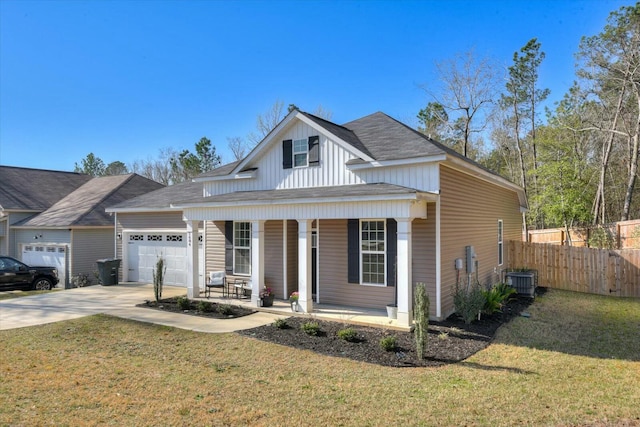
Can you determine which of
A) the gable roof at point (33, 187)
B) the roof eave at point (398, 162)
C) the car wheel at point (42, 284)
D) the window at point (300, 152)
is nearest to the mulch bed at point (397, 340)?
the roof eave at point (398, 162)

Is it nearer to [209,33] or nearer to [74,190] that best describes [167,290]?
[209,33]

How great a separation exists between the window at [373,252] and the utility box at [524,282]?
6.50m

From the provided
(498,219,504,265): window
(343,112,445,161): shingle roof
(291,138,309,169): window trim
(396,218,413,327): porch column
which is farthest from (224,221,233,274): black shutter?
(498,219,504,265): window

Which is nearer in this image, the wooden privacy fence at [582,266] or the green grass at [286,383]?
the green grass at [286,383]

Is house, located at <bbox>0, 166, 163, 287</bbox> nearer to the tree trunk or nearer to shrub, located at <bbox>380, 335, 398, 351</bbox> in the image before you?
shrub, located at <bbox>380, 335, 398, 351</bbox>

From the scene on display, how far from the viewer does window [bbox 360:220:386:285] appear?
1057 centimetres

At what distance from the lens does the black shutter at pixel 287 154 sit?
1221cm

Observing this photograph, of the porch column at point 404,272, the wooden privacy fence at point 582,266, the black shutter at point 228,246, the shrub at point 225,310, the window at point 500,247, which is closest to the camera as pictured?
the porch column at point 404,272

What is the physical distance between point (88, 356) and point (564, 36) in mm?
28147

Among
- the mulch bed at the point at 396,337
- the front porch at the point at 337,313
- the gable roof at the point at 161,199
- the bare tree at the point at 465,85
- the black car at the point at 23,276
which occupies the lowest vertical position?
the mulch bed at the point at 396,337

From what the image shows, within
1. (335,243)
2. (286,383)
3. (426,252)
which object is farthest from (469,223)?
(286,383)

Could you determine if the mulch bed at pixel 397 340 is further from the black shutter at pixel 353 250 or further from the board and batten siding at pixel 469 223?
the black shutter at pixel 353 250

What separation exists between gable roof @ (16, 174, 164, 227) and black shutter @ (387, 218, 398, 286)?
14.9m

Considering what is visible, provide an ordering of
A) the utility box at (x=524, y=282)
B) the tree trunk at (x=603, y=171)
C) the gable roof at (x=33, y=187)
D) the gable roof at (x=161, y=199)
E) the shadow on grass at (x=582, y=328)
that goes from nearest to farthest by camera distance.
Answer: the shadow on grass at (x=582, y=328), the utility box at (x=524, y=282), the gable roof at (x=161, y=199), the gable roof at (x=33, y=187), the tree trunk at (x=603, y=171)
